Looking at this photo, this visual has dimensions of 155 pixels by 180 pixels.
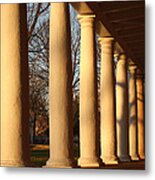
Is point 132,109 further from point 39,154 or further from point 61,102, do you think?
point 39,154

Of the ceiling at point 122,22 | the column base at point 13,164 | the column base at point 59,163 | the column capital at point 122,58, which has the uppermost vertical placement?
the ceiling at point 122,22

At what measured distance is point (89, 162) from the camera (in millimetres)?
40281

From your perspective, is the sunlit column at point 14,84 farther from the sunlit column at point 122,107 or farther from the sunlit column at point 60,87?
the sunlit column at point 122,107

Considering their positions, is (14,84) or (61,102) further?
(61,102)

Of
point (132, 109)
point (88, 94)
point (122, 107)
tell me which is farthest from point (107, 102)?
point (88, 94)

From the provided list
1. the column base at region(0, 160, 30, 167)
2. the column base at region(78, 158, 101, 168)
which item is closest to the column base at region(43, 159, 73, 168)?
the column base at region(78, 158, 101, 168)

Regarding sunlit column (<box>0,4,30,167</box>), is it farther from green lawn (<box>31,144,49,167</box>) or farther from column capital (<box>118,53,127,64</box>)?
column capital (<box>118,53,127,64</box>)

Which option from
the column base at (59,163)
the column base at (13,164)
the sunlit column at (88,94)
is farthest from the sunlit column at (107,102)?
the column base at (13,164)

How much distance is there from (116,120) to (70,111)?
41.5ft

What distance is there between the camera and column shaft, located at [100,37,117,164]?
156 feet

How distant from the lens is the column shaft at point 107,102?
156ft

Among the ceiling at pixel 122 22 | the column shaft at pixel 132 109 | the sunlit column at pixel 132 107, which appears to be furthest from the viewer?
the sunlit column at pixel 132 107

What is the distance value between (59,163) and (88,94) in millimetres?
7976

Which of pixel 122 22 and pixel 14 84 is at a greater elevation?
pixel 122 22
